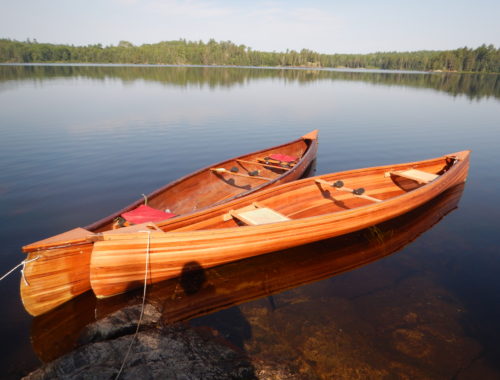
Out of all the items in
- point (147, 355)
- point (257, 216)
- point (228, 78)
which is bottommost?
point (147, 355)

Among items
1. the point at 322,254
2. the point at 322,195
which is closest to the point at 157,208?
the point at 322,254

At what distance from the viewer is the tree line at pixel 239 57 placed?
119812 mm

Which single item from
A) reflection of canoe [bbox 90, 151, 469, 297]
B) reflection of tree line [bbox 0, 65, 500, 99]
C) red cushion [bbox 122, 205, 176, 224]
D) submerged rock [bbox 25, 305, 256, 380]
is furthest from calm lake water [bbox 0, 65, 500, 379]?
reflection of tree line [bbox 0, 65, 500, 99]

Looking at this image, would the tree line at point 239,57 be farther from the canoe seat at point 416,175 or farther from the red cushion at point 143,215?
the red cushion at point 143,215

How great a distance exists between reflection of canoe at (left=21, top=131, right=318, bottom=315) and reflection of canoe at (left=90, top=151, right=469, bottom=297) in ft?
1.34

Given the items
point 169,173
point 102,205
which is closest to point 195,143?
point 169,173

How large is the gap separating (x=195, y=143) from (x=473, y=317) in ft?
49.7

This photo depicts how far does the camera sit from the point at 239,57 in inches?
6250

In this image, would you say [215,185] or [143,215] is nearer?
[143,215]

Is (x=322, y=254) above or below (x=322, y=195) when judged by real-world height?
below

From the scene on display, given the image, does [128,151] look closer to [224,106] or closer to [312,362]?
[312,362]

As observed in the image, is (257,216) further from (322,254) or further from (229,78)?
(229,78)

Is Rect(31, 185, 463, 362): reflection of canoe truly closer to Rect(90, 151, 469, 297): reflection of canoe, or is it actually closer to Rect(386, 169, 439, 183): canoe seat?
Rect(90, 151, 469, 297): reflection of canoe

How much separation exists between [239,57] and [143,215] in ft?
551
